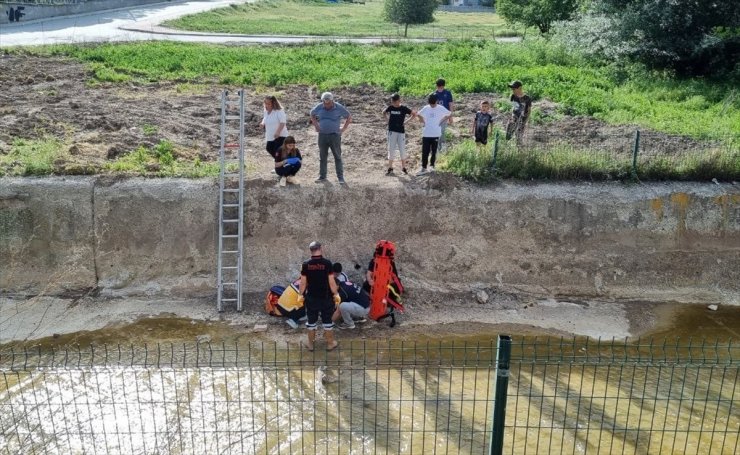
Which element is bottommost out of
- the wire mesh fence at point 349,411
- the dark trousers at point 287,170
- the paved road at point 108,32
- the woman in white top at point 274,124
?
the wire mesh fence at point 349,411

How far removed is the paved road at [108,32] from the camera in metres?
30.4

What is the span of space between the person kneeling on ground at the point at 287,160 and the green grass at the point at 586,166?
2.76 meters

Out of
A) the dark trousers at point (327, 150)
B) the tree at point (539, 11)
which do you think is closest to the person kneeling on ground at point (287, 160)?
the dark trousers at point (327, 150)

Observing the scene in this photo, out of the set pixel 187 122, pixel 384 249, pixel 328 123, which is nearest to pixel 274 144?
pixel 328 123

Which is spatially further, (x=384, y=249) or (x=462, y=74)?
(x=462, y=74)

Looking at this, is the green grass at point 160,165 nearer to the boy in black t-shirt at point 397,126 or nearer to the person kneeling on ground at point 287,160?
the person kneeling on ground at point 287,160

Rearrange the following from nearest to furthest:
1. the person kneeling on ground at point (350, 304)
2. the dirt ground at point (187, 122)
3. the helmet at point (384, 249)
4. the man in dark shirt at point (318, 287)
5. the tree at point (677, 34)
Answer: the man in dark shirt at point (318, 287)
the person kneeling on ground at point (350, 304)
the helmet at point (384, 249)
the dirt ground at point (187, 122)
the tree at point (677, 34)

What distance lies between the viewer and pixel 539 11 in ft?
104

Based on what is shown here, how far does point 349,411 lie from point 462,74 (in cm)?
1454

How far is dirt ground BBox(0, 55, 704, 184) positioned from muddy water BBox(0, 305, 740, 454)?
4696mm

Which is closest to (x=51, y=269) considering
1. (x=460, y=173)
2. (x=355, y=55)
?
(x=460, y=173)

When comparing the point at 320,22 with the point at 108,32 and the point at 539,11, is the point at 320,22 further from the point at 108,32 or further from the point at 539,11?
the point at 539,11

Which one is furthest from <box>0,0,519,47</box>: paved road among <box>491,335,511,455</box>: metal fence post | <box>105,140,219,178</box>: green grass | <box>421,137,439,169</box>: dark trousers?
<box>491,335,511,455</box>: metal fence post

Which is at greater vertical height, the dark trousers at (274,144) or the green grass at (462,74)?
the green grass at (462,74)
